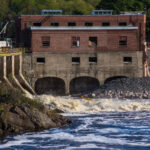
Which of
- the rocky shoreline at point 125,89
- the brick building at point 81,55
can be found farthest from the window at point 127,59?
the rocky shoreline at point 125,89

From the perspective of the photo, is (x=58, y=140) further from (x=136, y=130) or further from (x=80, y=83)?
(x=80, y=83)

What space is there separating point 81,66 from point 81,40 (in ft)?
11.4

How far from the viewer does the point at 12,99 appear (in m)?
48.9

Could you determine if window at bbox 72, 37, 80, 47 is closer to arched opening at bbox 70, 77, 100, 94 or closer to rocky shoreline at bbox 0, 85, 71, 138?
arched opening at bbox 70, 77, 100, 94

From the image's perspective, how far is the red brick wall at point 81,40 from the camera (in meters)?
76.0

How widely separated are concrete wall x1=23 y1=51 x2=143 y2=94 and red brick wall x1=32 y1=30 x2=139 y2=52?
67 centimetres

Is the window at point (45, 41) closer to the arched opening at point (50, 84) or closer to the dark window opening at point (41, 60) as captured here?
the dark window opening at point (41, 60)

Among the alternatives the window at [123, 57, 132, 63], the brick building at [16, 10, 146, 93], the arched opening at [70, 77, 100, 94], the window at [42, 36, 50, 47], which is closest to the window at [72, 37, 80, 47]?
the brick building at [16, 10, 146, 93]

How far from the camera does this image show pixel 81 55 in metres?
76.3

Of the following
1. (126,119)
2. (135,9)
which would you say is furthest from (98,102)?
(135,9)

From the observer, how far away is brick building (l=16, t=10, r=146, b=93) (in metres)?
75.8

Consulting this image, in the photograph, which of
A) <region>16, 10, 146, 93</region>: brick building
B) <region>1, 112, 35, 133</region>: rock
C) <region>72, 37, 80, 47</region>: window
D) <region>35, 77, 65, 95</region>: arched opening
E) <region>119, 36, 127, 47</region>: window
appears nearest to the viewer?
<region>1, 112, 35, 133</region>: rock

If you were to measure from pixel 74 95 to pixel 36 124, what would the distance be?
94.9ft

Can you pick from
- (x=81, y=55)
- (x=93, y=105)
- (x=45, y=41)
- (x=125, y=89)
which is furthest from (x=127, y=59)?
(x=93, y=105)
